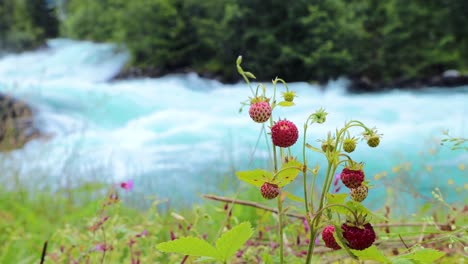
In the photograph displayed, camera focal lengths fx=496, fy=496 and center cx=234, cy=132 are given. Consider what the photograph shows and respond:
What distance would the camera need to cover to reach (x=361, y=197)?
24 cm

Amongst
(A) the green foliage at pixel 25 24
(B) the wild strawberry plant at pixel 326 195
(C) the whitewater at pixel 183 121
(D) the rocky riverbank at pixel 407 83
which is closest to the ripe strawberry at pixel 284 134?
(B) the wild strawberry plant at pixel 326 195

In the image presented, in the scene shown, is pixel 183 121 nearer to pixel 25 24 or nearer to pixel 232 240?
pixel 232 240

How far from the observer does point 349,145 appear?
245 mm

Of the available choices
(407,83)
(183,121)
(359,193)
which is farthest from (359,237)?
(407,83)

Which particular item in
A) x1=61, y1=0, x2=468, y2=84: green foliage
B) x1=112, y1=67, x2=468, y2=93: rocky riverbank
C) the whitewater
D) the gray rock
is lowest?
the whitewater

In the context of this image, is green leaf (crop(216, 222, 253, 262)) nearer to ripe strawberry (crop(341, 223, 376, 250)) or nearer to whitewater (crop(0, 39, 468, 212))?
ripe strawberry (crop(341, 223, 376, 250))

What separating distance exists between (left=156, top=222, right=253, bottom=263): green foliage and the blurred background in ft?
9.98

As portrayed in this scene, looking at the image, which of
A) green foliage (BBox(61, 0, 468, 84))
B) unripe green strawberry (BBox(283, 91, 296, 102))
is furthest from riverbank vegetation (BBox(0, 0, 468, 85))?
unripe green strawberry (BBox(283, 91, 296, 102))

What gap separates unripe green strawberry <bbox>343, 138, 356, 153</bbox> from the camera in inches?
9.6

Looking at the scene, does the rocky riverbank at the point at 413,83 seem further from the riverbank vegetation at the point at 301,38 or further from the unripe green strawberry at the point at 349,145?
the unripe green strawberry at the point at 349,145

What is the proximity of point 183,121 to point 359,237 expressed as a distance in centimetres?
421

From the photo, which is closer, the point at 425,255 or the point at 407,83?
the point at 425,255

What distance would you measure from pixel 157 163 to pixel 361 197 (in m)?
3.40

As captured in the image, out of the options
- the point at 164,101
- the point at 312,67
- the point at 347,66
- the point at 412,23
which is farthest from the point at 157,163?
the point at 412,23
